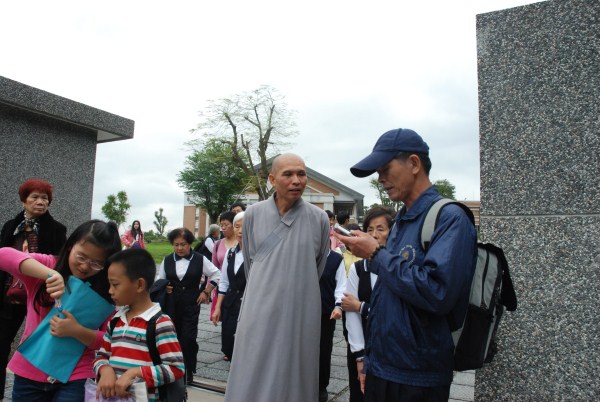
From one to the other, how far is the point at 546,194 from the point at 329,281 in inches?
85.7

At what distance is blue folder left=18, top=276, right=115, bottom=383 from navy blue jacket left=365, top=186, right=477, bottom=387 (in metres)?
1.57

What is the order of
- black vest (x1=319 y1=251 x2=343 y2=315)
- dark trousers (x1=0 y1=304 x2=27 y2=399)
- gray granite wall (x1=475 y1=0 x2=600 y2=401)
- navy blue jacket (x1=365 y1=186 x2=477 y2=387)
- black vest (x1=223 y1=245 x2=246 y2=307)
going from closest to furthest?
navy blue jacket (x1=365 y1=186 x2=477 y2=387), gray granite wall (x1=475 y1=0 x2=600 y2=401), dark trousers (x1=0 y1=304 x2=27 y2=399), black vest (x1=319 y1=251 x2=343 y2=315), black vest (x1=223 y1=245 x2=246 y2=307)

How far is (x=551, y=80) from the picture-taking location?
2787 mm

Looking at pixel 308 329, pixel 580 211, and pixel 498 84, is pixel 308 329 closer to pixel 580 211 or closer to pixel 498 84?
pixel 580 211

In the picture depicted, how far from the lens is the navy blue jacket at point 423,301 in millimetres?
1844

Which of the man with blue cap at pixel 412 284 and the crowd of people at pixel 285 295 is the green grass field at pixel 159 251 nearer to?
the crowd of people at pixel 285 295

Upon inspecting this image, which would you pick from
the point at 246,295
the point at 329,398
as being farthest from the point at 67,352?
the point at 329,398

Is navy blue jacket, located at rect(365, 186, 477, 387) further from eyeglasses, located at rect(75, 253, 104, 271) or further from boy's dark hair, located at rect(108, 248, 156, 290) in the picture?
eyeglasses, located at rect(75, 253, 104, 271)

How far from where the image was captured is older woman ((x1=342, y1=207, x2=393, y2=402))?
323 centimetres

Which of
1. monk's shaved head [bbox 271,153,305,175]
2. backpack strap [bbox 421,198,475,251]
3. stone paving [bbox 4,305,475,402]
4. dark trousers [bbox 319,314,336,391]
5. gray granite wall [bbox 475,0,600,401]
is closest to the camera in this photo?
backpack strap [bbox 421,198,475,251]

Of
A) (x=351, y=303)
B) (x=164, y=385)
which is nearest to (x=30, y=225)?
(x=164, y=385)

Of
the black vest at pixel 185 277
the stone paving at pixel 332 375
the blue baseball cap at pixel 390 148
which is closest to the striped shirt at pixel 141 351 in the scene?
the blue baseball cap at pixel 390 148

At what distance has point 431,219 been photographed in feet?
6.57

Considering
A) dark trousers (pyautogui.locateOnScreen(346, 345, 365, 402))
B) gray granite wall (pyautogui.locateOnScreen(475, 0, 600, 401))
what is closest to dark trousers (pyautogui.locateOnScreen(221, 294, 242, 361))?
dark trousers (pyautogui.locateOnScreen(346, 345, 365, 402))
